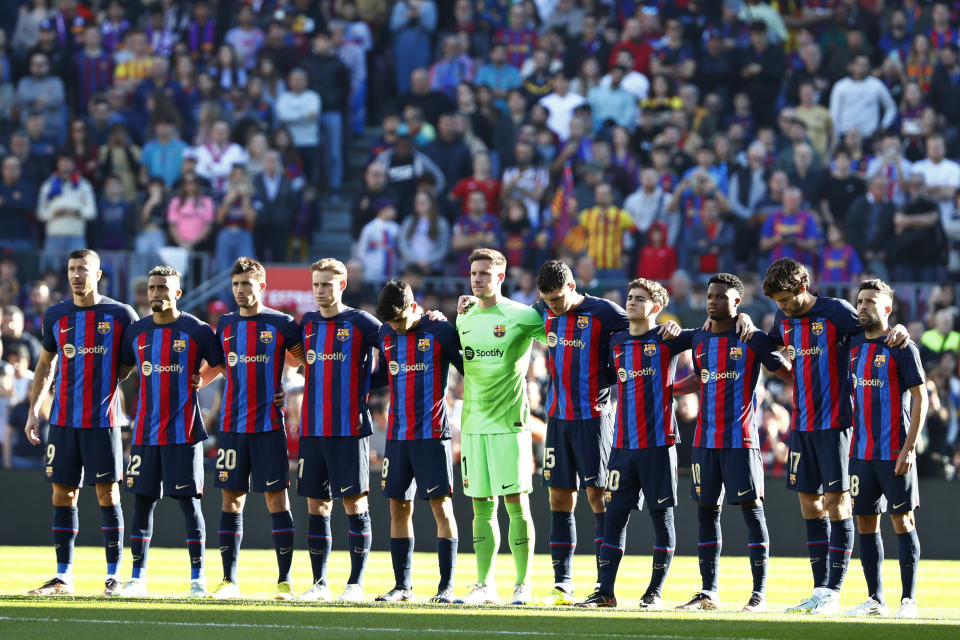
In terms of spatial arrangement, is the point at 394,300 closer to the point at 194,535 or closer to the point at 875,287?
the point at 194,535

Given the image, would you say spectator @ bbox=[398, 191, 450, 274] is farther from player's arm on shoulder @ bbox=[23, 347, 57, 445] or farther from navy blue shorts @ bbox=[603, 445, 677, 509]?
navy blue shorts @ bbox=[603, 445, 677, 509]

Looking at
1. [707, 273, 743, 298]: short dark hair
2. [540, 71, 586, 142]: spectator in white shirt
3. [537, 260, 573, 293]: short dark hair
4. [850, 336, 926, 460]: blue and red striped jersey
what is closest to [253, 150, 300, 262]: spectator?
[540, 71, 586, 142]: spectator in white shirt

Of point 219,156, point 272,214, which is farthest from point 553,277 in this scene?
point 219,156

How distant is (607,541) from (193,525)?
2.85 m

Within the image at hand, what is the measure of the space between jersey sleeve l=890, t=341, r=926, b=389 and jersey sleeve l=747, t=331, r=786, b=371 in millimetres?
758

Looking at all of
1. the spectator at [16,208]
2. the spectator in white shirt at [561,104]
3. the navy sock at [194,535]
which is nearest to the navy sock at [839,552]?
the navy sock at [194,535]

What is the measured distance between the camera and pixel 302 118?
69.4 ft

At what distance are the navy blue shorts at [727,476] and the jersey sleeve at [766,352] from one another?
0.59 m

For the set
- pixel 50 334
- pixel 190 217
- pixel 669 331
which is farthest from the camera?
pixel 190 217

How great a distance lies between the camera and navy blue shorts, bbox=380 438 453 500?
9836 millimetres

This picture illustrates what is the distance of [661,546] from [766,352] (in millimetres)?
1468

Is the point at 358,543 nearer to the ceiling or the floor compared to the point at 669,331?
nearer to the floor

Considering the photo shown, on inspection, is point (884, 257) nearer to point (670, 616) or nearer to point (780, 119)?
point (780, 119)

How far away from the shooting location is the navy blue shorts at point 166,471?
10039mm
